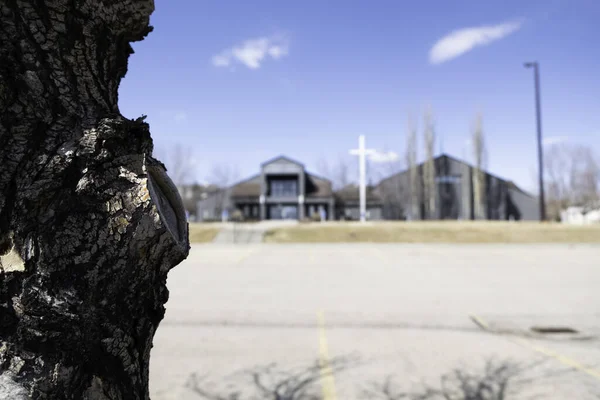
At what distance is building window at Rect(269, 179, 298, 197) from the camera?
2031 inches

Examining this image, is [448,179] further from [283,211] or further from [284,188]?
[283,211]

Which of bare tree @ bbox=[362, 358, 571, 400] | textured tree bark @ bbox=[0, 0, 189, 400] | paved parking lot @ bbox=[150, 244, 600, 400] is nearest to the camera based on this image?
textured tree bark @ bbox=[0, 0, 189, 400]

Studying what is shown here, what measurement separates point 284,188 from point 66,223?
50.5 meters

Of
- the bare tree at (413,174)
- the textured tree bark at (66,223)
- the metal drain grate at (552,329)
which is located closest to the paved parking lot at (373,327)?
the metal drain grate at (552,329)

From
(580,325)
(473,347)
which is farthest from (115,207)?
(580,325)

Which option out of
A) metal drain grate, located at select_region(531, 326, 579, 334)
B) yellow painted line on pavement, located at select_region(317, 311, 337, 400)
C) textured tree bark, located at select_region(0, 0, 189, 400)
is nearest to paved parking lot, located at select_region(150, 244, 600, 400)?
yellow painted line on pavement, located at select_region(317, 311, 337, 400)

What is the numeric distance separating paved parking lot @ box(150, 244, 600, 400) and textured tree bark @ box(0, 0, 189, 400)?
3498 mm

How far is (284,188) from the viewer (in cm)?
5194

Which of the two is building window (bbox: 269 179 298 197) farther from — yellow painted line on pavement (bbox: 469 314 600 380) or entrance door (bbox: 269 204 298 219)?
yellow painted line on pavement (bbox: 469 314 600 380)

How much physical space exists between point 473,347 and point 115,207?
638 centimetres

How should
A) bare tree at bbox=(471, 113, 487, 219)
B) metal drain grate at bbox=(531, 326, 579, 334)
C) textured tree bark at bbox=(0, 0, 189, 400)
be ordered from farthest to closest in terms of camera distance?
bare tree at bbox=(471, 113, 487, 219) → metal drain grate at bbox=(531, 326, 579, 334) → textured tree bark at bbox=(0, 0, 189, 400)

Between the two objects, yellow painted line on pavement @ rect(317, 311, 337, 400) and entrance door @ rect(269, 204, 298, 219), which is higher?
entrance door @ rect(269, 204, 298, 219)

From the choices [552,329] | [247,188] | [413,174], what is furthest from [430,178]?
[552,329]

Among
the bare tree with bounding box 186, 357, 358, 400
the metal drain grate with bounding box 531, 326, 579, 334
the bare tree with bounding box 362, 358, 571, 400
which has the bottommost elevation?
the metal drain grate with bounding box 531, 326, 579, 334
